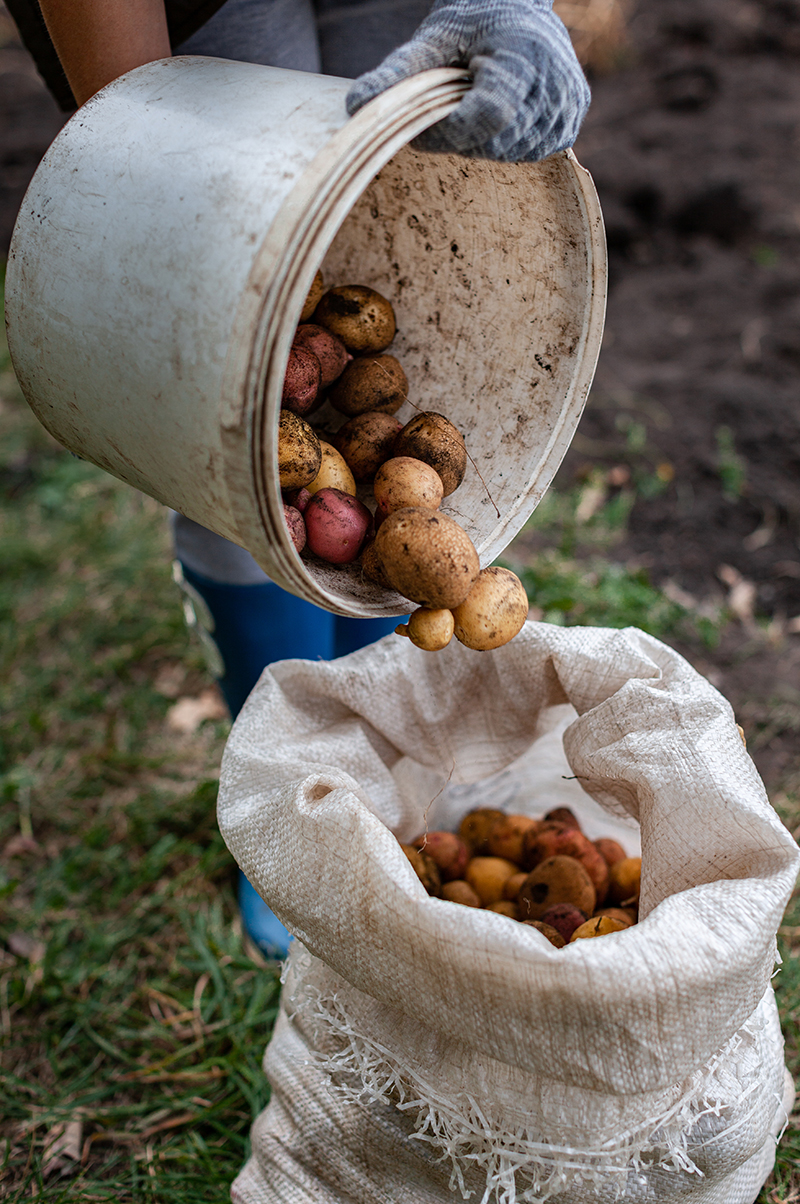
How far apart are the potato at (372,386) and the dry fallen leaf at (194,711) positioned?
127 cm

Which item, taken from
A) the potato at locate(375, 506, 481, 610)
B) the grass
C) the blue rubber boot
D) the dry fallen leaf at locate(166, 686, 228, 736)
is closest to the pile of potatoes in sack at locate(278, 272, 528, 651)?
the potato at locate(375, 506, 481, 610)

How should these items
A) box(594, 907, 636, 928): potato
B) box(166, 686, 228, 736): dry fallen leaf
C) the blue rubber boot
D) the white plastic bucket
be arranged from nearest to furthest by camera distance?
the white plastic bucket → box(594, 907, 636, 928): potato → the blue rubber boot → box(166, 686, 228, 736): dry fallen leaf

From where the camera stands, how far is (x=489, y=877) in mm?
1782

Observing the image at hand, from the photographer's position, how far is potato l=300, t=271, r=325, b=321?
65.8 inches

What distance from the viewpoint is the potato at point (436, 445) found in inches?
62.4

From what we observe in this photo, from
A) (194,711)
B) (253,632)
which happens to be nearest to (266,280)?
(253,632)

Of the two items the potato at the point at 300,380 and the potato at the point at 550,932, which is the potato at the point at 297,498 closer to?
the potato at the point at 300,380

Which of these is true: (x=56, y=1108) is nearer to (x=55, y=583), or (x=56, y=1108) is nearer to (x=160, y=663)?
(x=160, y=663)

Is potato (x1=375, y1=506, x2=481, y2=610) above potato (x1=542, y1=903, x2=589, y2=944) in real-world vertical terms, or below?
above

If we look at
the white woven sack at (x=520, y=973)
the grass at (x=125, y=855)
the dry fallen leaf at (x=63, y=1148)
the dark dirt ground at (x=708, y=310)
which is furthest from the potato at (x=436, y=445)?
the dry fallen leaf at (x=63, y=1148)

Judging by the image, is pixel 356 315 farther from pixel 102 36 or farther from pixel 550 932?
pixel 550 932

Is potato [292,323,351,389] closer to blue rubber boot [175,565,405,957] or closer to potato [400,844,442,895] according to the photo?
blue rubber boot [175,565,405,957]

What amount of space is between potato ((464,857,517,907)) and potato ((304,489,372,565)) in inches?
28.3

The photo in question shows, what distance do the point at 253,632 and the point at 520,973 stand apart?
3.79 ft
